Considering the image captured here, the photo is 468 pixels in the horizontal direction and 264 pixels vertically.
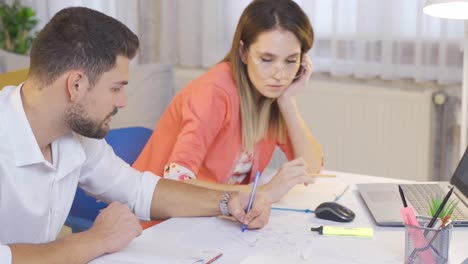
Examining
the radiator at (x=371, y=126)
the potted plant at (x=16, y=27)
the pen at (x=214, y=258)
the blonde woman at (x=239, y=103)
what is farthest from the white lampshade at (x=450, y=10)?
the potted plant at (x=16, y=27)

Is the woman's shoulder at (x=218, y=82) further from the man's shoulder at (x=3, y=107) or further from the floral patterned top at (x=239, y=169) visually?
the man's shoulder at (x=3, y=107)

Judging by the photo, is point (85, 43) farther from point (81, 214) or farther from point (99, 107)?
point (81, 214)

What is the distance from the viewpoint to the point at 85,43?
4.74ft

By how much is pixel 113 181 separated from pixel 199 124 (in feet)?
1.13

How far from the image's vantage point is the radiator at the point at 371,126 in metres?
3.00

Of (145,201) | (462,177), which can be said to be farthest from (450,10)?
(145,201)

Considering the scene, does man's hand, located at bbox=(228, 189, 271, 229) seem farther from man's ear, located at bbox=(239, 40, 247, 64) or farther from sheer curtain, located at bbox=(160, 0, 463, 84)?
sheer curtain, located at bbox=(160, 0, 463, 84)

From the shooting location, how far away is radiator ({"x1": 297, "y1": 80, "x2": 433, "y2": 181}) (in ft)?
9.85

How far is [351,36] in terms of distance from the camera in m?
3.08

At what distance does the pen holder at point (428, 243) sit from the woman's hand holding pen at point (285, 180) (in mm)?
480

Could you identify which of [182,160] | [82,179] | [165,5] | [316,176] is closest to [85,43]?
[82,179]

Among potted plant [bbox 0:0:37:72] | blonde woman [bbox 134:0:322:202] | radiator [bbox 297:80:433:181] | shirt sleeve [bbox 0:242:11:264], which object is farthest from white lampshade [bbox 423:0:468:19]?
potted plant [bbox 0:0:37:72]

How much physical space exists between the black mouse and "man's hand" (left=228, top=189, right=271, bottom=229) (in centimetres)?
13

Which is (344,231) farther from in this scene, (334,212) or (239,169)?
(239,169)
